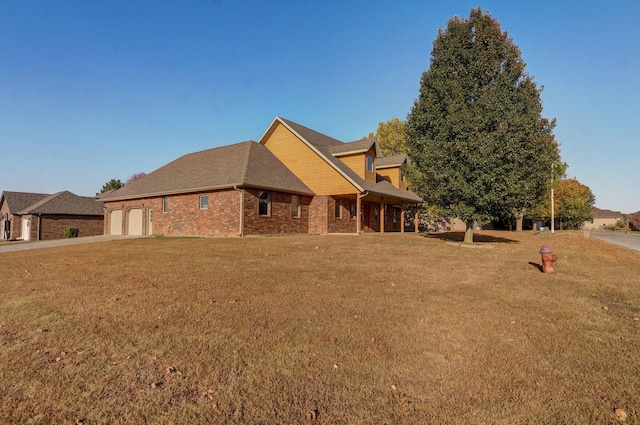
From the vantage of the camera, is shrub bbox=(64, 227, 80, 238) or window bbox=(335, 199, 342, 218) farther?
shrub bbox=(64, 227, 80, 238)

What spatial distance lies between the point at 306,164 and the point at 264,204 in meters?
5.29

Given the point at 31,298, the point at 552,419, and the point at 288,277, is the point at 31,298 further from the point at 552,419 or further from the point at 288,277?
the point at 552,419

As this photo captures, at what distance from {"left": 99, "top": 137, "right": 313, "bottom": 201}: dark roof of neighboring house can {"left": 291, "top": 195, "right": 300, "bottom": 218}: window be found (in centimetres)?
64

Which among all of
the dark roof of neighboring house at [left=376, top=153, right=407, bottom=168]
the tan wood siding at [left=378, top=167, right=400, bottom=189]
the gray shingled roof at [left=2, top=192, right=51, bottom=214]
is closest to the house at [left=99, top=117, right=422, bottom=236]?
the tan wood siding at [left=378, top=167, right=400, bottom=189]

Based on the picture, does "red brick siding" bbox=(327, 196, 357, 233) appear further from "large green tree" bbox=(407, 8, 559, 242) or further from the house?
"large green tree" bbox=(407, 8, 559, 242)

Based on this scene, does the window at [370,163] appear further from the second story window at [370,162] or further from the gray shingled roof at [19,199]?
the gray shingled roof at [19,199]

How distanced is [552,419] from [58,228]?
43943 mm

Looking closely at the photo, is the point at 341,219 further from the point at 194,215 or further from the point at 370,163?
the point at 194,215

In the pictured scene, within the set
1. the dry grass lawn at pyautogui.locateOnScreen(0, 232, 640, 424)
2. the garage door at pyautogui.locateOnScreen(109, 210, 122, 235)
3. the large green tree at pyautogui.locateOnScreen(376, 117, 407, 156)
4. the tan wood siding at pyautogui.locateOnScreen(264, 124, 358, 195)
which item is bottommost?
the dry grass lawn at pyautogui.locateOnScreen(0, 232, 640, 424)

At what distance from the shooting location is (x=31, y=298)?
251 inches

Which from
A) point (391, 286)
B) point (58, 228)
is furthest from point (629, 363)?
point (58, 228)

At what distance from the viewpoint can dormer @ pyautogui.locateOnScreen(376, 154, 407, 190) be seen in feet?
99.1

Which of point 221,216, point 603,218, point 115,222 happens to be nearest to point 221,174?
point 221,216

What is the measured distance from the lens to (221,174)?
21.0m
